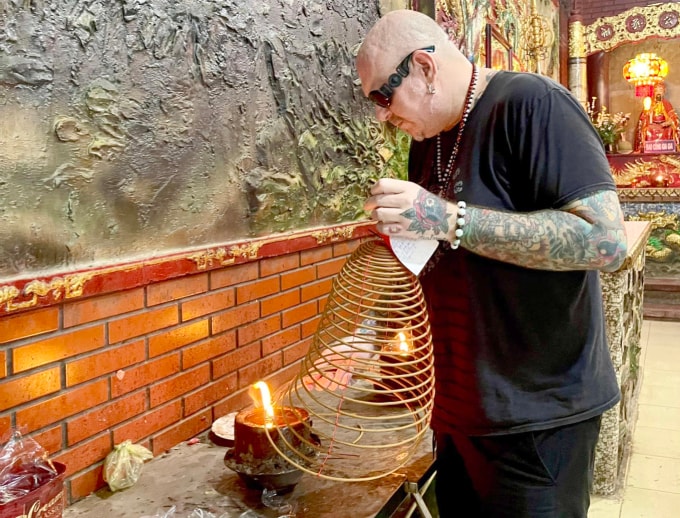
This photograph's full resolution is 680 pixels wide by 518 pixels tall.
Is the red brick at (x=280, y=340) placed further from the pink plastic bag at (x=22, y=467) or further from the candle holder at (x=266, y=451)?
the pink plastic bag at (x=22, y=467)

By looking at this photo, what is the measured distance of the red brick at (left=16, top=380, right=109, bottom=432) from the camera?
1.40 metres

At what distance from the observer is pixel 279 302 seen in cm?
226

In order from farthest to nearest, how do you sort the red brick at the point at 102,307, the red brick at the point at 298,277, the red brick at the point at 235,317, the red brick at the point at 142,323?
the red brick at the point at 298,277 < the red brick at the point at 235,317 < the red brick at the point at 142,323 < the red brick at the point at 102,307

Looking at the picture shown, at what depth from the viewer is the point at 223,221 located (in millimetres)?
1926

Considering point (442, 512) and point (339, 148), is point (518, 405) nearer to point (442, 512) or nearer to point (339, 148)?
point (442, 512)

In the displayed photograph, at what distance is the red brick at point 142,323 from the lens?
1593mm

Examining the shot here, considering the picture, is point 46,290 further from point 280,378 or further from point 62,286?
point 280,378

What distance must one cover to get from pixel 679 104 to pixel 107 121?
30.1 feet

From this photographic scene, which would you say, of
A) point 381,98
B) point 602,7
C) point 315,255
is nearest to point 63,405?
point 381,98

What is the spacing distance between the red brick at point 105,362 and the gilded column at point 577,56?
325 inches

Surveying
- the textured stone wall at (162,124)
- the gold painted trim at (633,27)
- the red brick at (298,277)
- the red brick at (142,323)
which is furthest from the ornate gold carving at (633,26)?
the red brick at (142,323)

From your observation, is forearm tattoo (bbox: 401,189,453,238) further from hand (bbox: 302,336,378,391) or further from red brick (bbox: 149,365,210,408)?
red brick (bbox: 149,365,210,408)

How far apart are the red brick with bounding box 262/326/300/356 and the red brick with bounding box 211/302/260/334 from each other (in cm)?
13

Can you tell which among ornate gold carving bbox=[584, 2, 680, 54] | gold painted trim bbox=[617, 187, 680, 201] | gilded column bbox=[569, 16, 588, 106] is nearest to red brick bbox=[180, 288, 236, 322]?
gold painted trim bbox=[617, 187, 680, 201]
